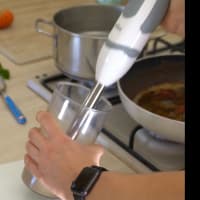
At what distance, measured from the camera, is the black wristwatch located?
650mm

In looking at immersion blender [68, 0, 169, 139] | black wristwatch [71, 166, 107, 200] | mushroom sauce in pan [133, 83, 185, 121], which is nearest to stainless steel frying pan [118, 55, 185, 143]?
mushroom sauce in pan [133, 83, 185, 121]

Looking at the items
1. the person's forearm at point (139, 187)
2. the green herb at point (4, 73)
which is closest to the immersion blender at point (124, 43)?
the person's forearm at point (139, 187)

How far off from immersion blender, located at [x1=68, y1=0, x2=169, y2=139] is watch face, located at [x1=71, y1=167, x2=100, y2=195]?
0.31 ft

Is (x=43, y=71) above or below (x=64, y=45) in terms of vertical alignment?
below

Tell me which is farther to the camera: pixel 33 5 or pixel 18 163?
pixel 33 5

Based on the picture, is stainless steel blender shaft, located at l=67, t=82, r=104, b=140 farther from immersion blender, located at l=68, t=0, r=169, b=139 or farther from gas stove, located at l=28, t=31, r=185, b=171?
gas stove, located at l=28, t=31, r=185, b=171

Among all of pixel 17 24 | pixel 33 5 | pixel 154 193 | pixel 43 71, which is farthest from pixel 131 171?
pixel 33 5

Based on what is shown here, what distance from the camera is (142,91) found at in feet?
3.27

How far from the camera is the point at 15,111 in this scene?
946mm

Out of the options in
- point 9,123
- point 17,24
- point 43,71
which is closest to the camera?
point 9,123
